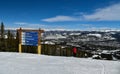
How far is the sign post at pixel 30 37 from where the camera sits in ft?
52.3

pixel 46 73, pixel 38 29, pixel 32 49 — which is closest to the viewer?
pixel 46 73

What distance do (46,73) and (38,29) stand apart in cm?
777

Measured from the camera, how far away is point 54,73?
8.45 m

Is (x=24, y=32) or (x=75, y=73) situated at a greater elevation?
(x=24, y=32)

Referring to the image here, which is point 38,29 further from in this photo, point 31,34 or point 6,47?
point 6,47

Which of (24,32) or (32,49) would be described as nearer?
(24,32)

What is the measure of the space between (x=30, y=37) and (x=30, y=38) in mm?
74

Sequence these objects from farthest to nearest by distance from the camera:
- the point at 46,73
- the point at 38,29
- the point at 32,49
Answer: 1. the point at 32,49
2. the point at 38,29
3. the point at 46,73

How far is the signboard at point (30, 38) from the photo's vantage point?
52.5ft

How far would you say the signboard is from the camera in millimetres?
16016

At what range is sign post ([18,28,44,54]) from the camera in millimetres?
A: 15953

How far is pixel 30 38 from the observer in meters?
16.2

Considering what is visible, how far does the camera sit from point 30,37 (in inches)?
639

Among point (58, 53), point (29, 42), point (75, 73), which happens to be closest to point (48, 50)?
point (58, 53)
